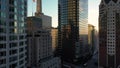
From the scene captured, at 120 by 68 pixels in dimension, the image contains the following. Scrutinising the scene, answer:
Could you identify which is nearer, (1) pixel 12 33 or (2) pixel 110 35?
(1) pixel 12 33

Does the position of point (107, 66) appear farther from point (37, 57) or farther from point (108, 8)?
point (37, 57)

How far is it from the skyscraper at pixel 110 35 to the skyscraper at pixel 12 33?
94288 millimetres

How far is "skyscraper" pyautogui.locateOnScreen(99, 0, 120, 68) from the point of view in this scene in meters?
149

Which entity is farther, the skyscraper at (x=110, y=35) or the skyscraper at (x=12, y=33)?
the skyscraper at (x=110, y=35)

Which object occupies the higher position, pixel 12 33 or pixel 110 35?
pixel 12 33

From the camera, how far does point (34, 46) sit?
6107 inches

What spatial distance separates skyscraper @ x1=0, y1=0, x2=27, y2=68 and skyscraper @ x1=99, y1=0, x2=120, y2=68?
94288mm

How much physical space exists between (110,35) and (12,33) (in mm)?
104494

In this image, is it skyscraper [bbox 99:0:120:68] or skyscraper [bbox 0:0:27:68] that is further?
skyscraper [bbox 99:0:120:68]

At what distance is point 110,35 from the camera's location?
15150 centimetres

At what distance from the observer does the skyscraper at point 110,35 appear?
490 ft

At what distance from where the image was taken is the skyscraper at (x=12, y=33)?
2173 inches

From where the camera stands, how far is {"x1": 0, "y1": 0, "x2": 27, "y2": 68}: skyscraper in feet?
181

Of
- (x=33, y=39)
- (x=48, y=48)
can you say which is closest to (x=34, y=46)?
(x=33, y=39)
